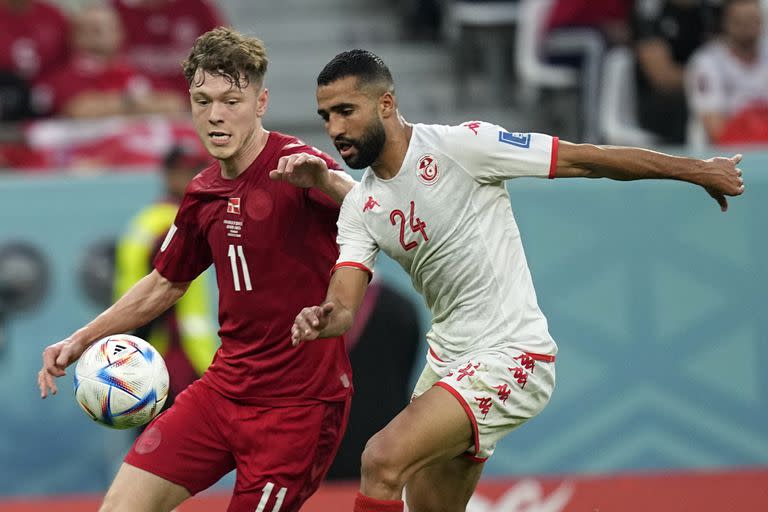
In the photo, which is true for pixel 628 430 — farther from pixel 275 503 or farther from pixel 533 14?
pixel 275 503

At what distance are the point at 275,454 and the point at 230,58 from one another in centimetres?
156

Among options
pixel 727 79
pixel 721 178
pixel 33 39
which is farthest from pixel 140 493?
pixel 727 79

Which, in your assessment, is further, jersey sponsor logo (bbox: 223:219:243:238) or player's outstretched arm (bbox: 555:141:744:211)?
jersey sponsor logo (bbox: 223:219:243:238)

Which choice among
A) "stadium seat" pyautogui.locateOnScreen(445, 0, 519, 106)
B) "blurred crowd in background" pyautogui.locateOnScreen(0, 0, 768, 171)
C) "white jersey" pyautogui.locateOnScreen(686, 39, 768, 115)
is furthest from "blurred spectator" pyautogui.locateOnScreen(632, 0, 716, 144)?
"stadium seat" pyautogui.locateOnScreen(445, 0, 519, 106)

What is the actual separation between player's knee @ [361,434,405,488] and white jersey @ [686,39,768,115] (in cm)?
549

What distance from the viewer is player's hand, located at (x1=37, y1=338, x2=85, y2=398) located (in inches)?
209

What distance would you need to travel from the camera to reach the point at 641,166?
5008mm

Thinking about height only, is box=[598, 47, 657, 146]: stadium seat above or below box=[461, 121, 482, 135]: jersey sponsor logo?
below

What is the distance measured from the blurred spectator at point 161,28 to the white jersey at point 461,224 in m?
5.73

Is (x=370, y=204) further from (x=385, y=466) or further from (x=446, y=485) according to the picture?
(x=446, y=485)

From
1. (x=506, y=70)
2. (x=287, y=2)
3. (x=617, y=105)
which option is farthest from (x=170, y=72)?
(x=617, y=105)

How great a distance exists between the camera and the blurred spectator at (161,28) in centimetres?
1060

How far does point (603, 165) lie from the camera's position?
16.4 ft

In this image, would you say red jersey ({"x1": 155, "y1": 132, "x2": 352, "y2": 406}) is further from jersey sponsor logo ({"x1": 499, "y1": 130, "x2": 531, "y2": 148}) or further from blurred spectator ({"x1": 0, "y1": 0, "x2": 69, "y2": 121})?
blurred spectator ({"x1": 0, "y1": 0, "x2": 69, "y2": 121})
